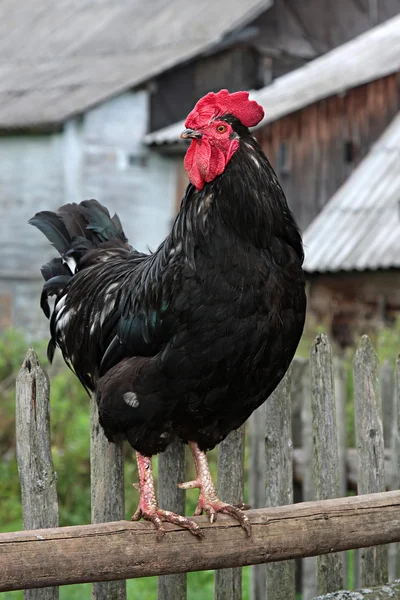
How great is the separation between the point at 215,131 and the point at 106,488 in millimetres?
1412

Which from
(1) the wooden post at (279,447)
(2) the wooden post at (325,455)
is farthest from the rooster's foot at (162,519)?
(2) the wooden post at (325,455)

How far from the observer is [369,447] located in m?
4.14

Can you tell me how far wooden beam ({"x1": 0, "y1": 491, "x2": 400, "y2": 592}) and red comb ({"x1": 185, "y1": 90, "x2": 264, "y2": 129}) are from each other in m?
1.44

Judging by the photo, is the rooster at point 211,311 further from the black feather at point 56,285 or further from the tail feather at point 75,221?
the tail feather at point 75,221

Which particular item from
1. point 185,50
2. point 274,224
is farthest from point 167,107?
point 274,224

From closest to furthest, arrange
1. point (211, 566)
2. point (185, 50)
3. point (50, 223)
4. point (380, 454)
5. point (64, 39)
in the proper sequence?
point (211, 566) → point (380, 454) → point (50, 223) → point (185, 50) → point (64, 39)

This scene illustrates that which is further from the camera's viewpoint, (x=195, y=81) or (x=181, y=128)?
(x=195, y=81)

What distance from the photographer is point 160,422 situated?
348 cm

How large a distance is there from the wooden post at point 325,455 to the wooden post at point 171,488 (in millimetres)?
587

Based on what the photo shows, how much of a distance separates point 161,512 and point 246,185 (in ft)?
4.06

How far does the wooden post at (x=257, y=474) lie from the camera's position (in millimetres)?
5598

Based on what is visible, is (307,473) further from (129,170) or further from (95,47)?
(95,47)

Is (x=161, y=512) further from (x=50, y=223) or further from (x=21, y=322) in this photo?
(x=21, y=322)

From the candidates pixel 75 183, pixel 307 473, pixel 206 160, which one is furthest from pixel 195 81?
pixel 206 160
